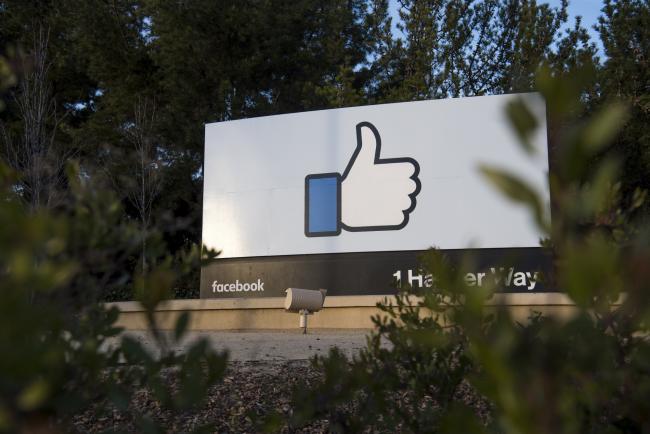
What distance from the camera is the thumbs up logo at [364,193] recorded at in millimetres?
10305

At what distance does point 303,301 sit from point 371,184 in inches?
112

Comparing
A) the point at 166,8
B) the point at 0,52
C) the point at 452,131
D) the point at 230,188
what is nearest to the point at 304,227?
the point at 230,188

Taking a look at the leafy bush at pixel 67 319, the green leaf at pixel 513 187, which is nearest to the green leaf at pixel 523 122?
the green leaf at pixel 513 187

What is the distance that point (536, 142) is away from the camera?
0.59 meters

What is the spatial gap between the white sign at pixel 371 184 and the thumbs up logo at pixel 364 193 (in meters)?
0.02

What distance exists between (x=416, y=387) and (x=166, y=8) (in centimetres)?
1980

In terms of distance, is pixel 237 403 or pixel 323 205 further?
pixel 323 205

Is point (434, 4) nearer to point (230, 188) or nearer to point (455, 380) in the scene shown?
point (230, 188)

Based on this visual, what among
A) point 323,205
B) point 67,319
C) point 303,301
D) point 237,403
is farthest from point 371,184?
point 67,319

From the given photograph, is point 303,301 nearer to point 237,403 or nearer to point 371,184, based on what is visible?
point 371,184

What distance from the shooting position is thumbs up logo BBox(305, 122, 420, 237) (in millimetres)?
10305

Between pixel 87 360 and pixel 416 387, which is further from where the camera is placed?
pixel 416 387

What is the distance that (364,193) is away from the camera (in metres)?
10.4

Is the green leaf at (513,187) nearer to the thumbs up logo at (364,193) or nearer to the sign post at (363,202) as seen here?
the sign post at (363,202)
